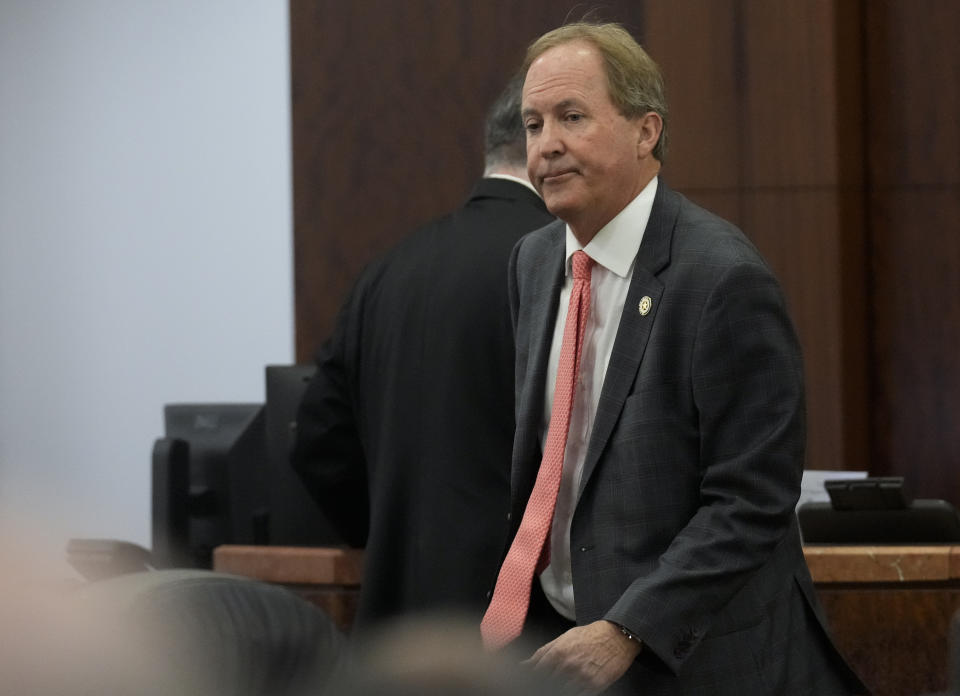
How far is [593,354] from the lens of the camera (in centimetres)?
209

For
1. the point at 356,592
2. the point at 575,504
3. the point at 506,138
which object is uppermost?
the point at 506,138

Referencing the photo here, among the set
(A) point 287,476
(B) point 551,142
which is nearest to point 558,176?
(B) point 551,142

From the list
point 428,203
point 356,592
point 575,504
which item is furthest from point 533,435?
point 428,203

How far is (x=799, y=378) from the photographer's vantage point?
77.5 inches

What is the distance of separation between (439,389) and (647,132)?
3.20ft

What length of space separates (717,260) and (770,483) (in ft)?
0.98

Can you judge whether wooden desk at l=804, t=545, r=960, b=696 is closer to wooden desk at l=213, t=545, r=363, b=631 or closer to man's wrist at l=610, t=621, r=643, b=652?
wooden desk at l=213, t=545, r=363, b=631

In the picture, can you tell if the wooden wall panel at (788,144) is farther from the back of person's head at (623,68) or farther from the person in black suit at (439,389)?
the back of person's head at (623,68)

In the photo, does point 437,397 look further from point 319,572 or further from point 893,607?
point 893,607

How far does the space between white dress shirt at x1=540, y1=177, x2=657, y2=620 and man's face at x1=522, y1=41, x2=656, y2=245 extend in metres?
0.03

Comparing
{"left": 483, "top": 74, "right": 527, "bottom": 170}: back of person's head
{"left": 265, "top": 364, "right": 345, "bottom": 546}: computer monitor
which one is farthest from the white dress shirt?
{"left": 265, "top": 364, "right": 345, "bottom": 546}: computer monitor

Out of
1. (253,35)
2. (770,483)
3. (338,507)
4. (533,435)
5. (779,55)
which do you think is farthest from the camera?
(253,35)

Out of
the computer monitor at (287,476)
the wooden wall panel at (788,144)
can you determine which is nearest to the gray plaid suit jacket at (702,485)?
the computer monitor at (287,476)

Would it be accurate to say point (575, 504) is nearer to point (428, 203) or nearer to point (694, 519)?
point (694, 519)
